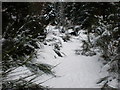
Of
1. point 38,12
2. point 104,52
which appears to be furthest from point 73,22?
point 104,52

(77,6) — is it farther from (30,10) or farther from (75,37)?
(30,10)

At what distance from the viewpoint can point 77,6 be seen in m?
8.33

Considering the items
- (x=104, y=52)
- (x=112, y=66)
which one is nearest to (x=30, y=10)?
(x=104, y=52)

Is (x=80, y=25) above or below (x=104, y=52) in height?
above

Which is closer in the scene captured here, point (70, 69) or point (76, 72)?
point (76, 72)

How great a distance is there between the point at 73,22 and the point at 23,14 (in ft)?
11.2

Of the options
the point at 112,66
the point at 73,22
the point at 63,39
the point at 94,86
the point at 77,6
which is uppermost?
the point at 77,6

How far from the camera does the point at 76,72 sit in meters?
4.13

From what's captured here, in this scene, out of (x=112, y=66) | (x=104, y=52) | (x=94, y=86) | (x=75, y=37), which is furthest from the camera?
(x=75, y=37)

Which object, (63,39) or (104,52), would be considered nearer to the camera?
(104,52)

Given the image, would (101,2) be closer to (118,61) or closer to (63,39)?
(63,39)

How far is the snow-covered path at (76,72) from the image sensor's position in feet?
12.2

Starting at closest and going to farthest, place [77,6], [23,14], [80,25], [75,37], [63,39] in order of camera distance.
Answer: [23,14] < [63,39] < [75,37] < [80,25] < [77,6]

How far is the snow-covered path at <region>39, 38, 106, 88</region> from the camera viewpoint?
3.72 meters
